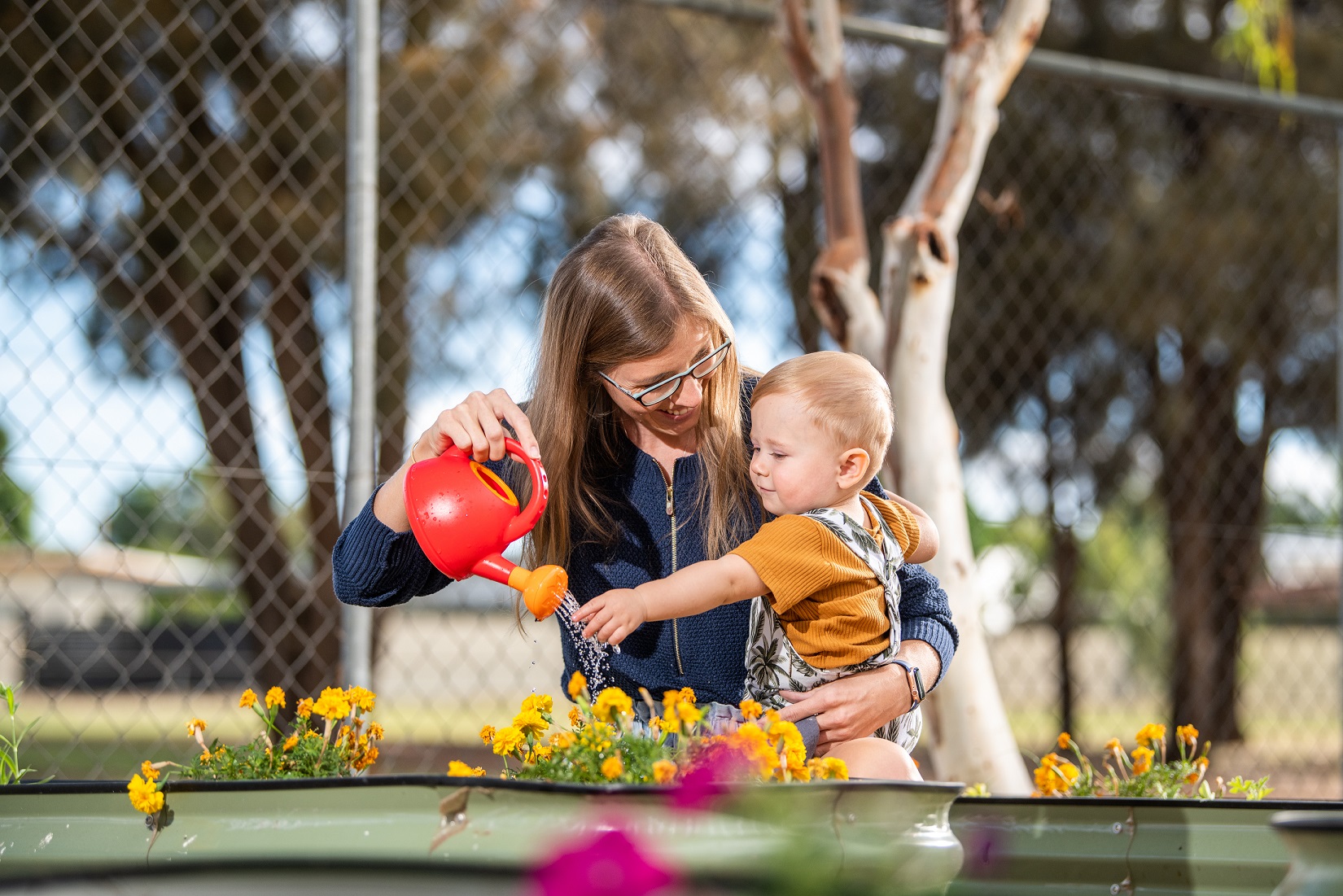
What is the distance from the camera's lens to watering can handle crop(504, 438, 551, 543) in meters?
1.37

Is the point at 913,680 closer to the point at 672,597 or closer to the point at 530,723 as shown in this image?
the point at 672,597

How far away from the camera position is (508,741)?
123cm

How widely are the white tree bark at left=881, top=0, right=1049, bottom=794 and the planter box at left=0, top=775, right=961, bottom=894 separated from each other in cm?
160

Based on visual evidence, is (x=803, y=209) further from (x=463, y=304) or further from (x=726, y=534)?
(x=726, y=534)

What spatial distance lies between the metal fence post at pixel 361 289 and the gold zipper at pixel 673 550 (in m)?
0.69

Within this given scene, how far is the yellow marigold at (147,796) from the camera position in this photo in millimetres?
1057

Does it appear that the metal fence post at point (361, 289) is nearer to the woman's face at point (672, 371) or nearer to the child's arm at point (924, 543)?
the woman's face at point (672, 371)

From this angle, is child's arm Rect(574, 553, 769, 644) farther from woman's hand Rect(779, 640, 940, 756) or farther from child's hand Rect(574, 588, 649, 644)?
woman's hand Rect(779, 640, 940, 756)

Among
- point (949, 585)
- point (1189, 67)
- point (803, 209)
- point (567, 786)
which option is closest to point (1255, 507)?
point (1189, 67)

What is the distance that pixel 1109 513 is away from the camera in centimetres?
792

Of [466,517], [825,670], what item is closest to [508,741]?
[466,517]

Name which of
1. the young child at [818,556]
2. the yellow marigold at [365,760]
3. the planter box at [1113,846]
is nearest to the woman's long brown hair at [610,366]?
the young child at [818,556]

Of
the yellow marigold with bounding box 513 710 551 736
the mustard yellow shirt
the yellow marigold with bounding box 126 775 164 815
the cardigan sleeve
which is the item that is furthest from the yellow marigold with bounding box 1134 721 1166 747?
the yellow marigold with bounding box 126 775 164 815

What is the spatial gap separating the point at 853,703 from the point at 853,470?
29cm
